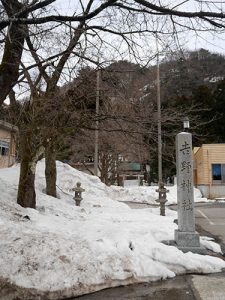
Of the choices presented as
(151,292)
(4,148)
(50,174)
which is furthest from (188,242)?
(4,148)

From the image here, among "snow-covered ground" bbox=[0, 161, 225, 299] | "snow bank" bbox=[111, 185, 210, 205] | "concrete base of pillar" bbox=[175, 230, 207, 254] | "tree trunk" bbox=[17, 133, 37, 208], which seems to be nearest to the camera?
"snow-covered ground" bbox=[0, 161, 225, 299]

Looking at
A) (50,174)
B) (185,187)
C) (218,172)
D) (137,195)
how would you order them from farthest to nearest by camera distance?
1. (218,172)
2. (137,195)
3. (50,174)
4. (185,187)

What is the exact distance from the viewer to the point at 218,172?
31.3m

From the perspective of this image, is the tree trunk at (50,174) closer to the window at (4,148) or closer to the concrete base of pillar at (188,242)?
the concrete base of pillar at (188,242)

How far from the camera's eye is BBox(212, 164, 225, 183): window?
31188 mm

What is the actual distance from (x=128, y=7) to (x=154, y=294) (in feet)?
14.1

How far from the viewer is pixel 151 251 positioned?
682cm

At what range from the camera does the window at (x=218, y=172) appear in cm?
3119

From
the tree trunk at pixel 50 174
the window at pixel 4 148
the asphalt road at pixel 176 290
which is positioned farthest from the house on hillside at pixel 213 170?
the asphalt road at pixel 176 290

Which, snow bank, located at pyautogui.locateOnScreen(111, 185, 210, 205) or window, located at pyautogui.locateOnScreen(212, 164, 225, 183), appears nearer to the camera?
snow bank, located at pyautogui.locateOnScreen(111, 185, 210, 205)

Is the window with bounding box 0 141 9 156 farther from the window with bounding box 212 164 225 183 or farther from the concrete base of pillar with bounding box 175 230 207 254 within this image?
the concrete base of pillar with bounding box 175 230 207 254

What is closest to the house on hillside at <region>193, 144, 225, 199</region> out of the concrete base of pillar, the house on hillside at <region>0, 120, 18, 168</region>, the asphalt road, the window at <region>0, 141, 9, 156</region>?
the house on hillside at <region>0, 120, 18, 168</region>

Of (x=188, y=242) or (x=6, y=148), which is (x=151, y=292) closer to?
(x=188, y=242)

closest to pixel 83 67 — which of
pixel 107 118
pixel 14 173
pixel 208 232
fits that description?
pixel 107 118
